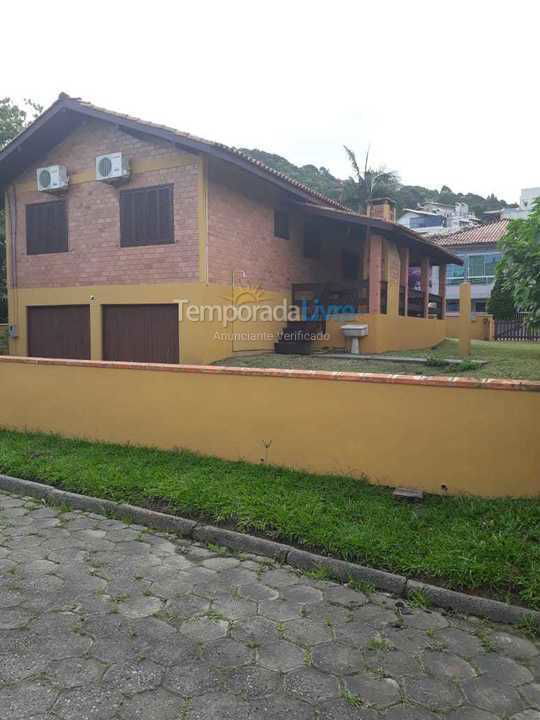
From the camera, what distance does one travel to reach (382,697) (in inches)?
90.8

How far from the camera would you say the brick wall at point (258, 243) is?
10969mm

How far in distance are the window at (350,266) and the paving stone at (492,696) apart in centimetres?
1460

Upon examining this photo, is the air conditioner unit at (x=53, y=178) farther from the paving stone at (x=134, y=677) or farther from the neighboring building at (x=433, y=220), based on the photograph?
the neighboring building at (x=433, y=220)

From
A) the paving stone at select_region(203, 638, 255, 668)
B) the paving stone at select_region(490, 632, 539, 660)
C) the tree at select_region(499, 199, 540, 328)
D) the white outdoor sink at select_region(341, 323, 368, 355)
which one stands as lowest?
the paving stone at select_region(490, 632, 539, 660)

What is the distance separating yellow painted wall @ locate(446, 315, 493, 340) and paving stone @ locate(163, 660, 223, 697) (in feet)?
70.5

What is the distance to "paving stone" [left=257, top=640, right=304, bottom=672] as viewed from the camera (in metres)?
2.52

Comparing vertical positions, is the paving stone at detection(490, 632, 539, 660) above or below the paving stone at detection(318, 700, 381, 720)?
below

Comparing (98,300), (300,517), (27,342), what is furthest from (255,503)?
(27,342)

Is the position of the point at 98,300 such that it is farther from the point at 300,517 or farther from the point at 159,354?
the point at 300,517

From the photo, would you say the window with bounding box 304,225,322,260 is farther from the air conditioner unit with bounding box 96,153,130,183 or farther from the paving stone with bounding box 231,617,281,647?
the paving stone with bounding box 231,617,281,647

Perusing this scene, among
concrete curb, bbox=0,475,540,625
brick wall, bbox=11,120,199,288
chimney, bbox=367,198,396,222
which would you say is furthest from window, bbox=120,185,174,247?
chimney, bbox=367,198,396,222

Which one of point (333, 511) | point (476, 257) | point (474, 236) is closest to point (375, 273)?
point (333, 511)

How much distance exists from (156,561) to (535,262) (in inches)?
144

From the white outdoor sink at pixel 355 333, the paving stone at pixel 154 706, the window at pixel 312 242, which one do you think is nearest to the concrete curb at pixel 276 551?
the paving stone at pixel 154 706
